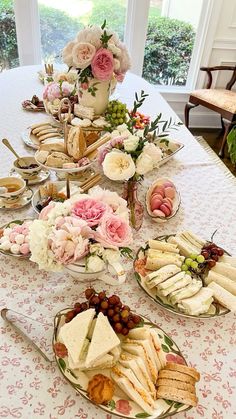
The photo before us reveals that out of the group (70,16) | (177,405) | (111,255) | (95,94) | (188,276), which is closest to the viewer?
(177,405)

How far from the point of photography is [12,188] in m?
1.13

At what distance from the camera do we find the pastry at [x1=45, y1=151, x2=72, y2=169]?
1.08 metres

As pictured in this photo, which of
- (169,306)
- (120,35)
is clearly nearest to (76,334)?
(169,306)

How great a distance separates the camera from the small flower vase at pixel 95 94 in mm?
1438

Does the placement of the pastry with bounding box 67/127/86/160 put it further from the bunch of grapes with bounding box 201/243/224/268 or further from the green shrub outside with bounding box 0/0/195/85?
the green shrub outside with bounding box 0/0/195/85

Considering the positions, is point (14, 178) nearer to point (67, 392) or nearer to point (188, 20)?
point (67, 392)

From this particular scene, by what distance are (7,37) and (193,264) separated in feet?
10.1

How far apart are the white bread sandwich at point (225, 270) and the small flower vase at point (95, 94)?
3.08ft

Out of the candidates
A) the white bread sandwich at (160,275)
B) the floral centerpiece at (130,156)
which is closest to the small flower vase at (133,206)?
the floral centerpiece at (130,156)

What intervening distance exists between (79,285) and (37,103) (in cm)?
121

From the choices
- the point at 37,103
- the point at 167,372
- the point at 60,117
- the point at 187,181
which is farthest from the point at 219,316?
the point at 37,103

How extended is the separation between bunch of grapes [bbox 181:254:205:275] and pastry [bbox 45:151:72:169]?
0.51 metres

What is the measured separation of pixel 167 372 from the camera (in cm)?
64

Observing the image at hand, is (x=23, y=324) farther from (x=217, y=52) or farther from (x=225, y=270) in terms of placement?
(x=217, y=52)
